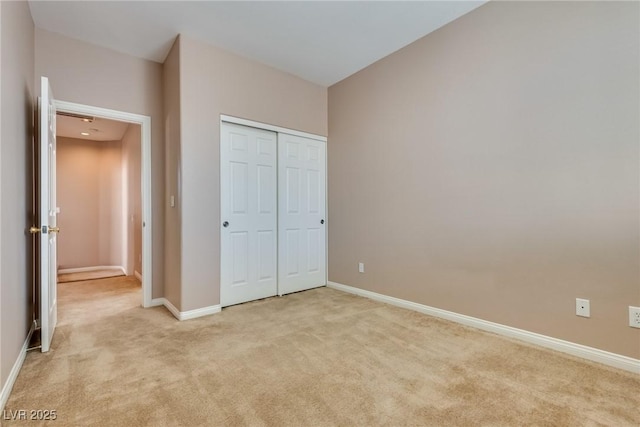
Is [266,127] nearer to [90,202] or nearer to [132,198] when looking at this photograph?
[132,198]

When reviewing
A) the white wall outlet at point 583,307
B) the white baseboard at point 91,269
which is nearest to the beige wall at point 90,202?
the white baseboard at point 91,269

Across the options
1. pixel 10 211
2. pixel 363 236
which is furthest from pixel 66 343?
pixel 363 236

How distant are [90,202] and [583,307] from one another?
23.9 ft

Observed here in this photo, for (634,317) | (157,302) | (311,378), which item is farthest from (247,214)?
(634,317)

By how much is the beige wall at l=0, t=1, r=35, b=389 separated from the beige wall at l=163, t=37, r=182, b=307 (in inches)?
40.8

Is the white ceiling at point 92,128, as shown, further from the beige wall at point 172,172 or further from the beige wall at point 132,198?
the beige wall at point 172,172

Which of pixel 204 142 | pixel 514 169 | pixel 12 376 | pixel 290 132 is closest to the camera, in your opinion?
pixel 12 376

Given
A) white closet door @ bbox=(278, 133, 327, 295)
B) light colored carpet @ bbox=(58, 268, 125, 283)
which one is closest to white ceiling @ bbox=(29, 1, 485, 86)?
white closet door @ bbox=(278, 133, 327, 295)

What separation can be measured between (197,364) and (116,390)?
1.43 feet

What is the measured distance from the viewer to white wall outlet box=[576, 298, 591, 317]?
2.00 metres

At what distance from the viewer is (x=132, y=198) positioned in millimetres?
4906

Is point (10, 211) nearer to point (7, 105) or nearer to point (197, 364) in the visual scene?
point (7, 105)

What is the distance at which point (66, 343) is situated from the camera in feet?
7.38

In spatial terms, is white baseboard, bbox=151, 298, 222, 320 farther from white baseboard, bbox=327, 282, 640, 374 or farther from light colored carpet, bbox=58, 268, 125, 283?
light colored carpet, bbox=58, 268, 125, 283
